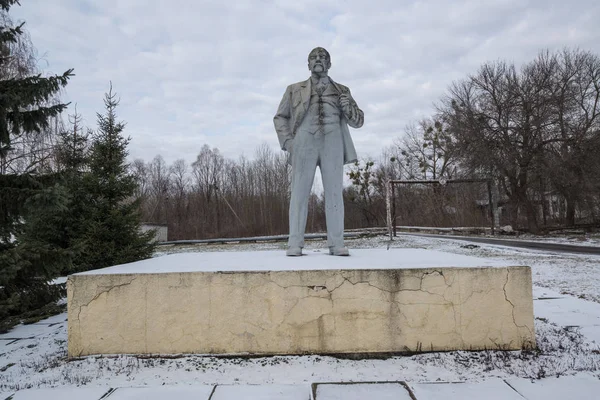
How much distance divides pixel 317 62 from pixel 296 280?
2.74 meters

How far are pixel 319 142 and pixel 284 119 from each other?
23.0 inches

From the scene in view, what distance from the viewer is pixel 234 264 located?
12.8 ft

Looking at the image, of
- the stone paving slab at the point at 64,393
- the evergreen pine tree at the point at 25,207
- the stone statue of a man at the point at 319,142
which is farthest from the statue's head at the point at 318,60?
the stone paving slab at the point at 64,393

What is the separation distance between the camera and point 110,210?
7.86 meters

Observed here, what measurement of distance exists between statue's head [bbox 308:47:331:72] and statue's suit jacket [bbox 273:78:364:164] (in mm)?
168

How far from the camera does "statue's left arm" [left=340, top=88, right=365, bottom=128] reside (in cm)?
462

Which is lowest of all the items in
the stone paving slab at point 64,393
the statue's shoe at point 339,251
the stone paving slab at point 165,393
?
the stone paving slab at point 165,393

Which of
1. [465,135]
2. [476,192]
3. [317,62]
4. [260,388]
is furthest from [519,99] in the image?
[260,388]

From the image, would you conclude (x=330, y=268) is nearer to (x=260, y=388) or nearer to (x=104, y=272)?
(x=260, y=388)

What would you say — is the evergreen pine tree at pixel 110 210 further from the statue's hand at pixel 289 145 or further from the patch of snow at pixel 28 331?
the statue's hand at pixel 289 145

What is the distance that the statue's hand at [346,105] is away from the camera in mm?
4617

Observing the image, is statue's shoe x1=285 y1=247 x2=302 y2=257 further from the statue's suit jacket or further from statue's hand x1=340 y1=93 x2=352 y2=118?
statue's hand x1=340 y1=93 x2=352 y2=118

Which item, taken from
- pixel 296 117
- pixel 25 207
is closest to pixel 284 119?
pixel 296 117

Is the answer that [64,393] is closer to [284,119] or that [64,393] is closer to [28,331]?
[28,331]
